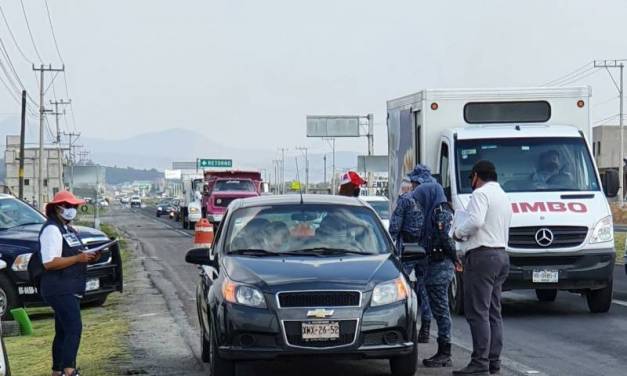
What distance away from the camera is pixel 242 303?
8.99 m

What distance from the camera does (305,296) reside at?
890 cm

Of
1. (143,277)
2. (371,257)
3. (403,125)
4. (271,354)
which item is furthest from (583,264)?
(143,277)

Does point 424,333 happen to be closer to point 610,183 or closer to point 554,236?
point 554,236

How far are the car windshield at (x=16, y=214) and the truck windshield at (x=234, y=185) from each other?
26.3 m

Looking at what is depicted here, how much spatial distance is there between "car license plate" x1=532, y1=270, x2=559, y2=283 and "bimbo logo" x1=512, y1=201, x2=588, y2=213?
0.83 meters

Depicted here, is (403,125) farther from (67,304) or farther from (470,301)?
(67,304)

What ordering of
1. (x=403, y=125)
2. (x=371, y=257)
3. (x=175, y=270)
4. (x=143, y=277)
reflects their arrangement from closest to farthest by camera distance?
(x=371, y=257) < (x=403, y=125) < (x=143, y=277) < (x=175, y=270)

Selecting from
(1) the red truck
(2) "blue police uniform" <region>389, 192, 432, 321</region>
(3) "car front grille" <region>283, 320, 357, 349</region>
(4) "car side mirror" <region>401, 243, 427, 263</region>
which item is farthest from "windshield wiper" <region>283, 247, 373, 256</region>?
(1) the red truck

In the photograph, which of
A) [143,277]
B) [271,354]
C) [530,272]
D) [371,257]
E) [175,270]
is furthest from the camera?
[175,270]

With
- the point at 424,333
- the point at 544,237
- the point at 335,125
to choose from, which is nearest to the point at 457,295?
the point at 544,237

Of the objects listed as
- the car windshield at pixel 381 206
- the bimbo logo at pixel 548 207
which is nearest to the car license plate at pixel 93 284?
the bimbo logo at pixel 548 207

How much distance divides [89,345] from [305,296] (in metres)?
4.38

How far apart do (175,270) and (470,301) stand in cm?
1559

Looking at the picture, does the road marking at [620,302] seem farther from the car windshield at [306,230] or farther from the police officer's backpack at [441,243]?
the car windshield at [306,230]
